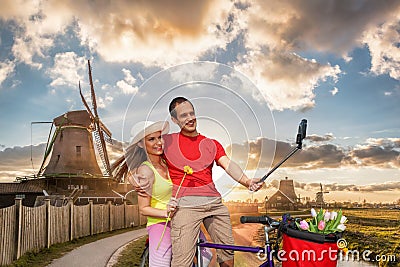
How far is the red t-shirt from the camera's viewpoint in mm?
3449

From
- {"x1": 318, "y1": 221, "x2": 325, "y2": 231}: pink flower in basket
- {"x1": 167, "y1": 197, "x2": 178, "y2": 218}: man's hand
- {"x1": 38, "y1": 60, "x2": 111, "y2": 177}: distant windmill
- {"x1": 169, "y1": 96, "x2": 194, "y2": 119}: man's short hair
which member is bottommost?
{"x1": 318, "y1": 221, "x2": 325, "y2": 231}: pink flower in basket

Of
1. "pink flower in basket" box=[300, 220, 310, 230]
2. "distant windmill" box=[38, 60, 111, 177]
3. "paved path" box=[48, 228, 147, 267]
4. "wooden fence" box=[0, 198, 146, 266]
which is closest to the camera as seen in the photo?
"pink flower in basket" box=[300, 220, 310, 230]

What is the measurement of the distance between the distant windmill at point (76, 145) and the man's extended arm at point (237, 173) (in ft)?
113

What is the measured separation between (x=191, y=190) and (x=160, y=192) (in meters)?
0.26

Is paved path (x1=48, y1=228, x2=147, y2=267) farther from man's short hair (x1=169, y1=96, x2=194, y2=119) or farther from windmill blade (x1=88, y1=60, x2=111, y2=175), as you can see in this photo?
windmill blade (x1=88, y1=60, x2=111, y2=175)

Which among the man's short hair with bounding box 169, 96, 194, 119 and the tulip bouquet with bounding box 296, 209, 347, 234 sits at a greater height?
the man's short hair with bounding box 169, 96, 194, 119

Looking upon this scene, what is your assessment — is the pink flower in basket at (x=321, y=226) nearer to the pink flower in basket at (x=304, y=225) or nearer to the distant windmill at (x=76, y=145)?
the pink flower in basket at (x=304, y=225)

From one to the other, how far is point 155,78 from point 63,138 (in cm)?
3671

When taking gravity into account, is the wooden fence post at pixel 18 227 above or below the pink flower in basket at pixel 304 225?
below

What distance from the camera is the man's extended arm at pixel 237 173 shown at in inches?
145

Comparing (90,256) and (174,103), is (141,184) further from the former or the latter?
(90,256)

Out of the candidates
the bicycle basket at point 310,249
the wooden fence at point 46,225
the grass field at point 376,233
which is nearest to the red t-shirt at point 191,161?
the bicycle basket at point 310,249

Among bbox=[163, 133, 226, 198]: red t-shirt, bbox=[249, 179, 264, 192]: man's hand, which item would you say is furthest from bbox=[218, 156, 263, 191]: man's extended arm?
bbox=[163, 133, 226, 198]: red t-shirt

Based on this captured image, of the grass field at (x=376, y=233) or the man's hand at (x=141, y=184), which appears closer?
the man's hand at (x=141, y=184)
